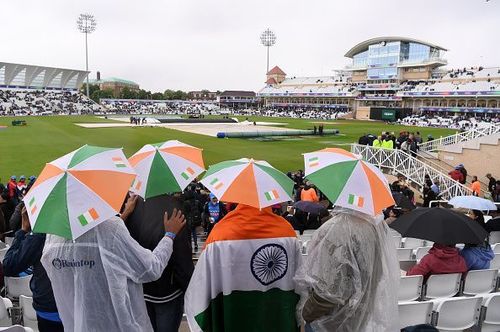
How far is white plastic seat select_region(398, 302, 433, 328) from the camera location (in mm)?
3785

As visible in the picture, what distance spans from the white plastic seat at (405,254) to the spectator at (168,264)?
3828 millimetres

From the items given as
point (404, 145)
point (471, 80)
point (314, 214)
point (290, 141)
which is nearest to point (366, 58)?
point (471, 80)

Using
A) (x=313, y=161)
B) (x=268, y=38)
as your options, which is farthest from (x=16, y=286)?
(x=268, y=38)

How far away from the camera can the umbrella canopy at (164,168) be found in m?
3.51

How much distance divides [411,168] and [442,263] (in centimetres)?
1360

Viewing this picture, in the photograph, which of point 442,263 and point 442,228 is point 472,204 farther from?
point 442,263

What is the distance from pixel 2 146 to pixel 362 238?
1165 inches

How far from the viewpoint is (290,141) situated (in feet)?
111

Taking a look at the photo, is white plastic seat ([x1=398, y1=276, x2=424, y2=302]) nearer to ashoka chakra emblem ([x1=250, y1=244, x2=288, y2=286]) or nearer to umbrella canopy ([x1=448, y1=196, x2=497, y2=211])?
ashoka chakra emblem ([x1=250, y1=244, x2=288, y2=286])

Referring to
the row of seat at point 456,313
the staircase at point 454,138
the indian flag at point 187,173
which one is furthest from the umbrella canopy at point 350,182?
the staircase at point 454,138

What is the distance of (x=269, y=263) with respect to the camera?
111 inches

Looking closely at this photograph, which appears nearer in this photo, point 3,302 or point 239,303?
point 239,303


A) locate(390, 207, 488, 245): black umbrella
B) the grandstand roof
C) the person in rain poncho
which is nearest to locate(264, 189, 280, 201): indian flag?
the person in rain poncho

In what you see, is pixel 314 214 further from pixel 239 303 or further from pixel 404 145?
pixel 404 145
